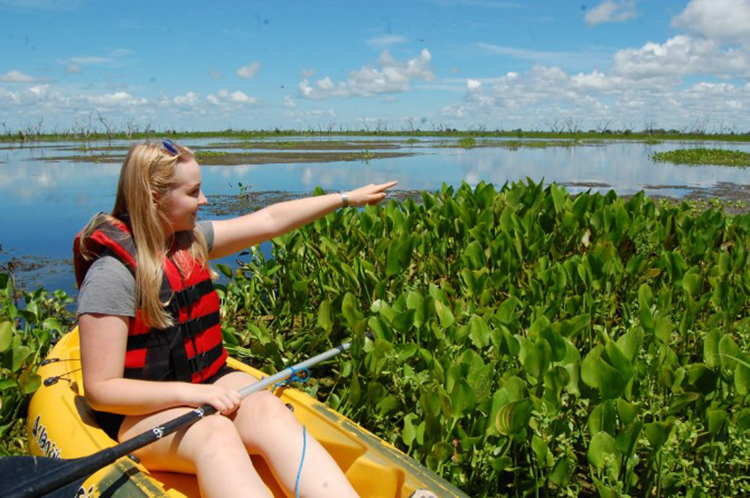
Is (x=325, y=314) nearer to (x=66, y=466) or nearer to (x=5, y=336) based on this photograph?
(x=5, y=336)

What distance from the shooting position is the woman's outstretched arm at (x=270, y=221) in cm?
261

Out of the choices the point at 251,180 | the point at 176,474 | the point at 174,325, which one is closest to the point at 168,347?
the point at 174,325

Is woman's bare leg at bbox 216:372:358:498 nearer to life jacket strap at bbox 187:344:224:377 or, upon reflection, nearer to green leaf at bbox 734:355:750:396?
life jacket strap at bbox 187:344:224:377

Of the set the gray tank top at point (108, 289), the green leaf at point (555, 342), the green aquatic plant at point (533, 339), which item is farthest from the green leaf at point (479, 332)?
the gray tank top at point (108, 289)

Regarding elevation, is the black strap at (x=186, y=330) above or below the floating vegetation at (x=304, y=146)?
below

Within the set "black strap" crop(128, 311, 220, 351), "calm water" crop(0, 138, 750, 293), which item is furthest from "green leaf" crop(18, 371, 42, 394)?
"calm water" crop(0, 138, 750, 293)

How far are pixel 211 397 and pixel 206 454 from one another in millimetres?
196

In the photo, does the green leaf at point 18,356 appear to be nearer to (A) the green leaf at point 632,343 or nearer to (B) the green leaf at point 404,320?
(B) the green leaf at point 404,320

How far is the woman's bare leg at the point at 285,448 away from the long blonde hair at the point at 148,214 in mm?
439

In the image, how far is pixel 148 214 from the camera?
2.11 meters

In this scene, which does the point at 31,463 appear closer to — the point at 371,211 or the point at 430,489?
the point at 430,489

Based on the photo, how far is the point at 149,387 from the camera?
6.59ft

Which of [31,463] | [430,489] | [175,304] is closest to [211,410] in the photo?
[175,304]

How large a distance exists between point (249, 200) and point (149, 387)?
829cm
